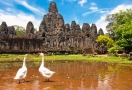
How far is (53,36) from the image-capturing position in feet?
225

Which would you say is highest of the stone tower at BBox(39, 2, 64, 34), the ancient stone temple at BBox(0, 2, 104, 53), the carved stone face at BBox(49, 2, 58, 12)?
the carved stone face at BBox(49, 2, 58, 12)

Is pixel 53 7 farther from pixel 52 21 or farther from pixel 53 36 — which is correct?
pixel 53 36

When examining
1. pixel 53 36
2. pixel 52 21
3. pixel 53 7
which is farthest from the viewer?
pixel 53 7

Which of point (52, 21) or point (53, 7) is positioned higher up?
point (53, 7)

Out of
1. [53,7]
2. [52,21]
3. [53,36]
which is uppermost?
[53,7]

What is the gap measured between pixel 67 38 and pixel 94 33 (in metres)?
14.6

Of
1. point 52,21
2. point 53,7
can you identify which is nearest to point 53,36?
point 52,21

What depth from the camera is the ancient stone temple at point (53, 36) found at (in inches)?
2244

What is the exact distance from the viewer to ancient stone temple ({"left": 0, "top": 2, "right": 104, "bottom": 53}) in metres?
57.0

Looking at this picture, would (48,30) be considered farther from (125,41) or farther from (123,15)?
(125,41)

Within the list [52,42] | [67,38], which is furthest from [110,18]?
[52,42]

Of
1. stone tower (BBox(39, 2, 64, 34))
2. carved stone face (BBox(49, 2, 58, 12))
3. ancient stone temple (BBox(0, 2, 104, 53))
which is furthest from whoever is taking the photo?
carved stone face (BBox(49, 2, 58, 12))

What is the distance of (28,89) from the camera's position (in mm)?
9516

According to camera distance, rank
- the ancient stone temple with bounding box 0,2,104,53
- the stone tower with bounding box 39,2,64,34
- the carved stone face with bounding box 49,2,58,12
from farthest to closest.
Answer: the carved stone face with bounding box 49,2,58,12
the stone tower with bounding box 39,2,64,34
the ancient stone temple with bounding box 0,2,104,53
